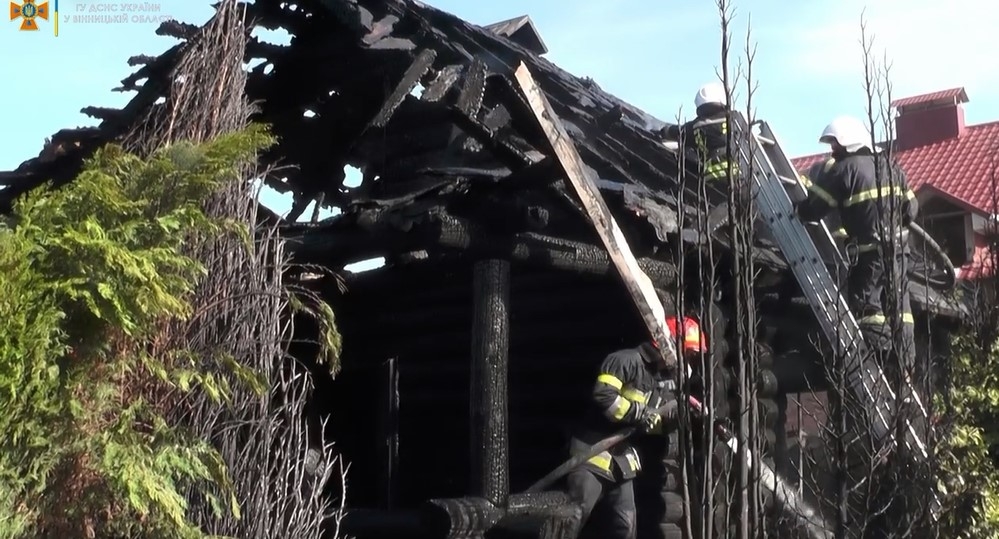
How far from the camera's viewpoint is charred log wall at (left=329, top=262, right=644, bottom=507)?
28.9 feet

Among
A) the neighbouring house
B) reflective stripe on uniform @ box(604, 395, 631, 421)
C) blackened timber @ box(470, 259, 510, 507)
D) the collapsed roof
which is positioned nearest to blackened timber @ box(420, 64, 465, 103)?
the collapsed roof

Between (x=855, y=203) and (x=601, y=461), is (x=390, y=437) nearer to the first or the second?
(x=601, y=461)

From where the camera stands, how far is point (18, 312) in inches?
178

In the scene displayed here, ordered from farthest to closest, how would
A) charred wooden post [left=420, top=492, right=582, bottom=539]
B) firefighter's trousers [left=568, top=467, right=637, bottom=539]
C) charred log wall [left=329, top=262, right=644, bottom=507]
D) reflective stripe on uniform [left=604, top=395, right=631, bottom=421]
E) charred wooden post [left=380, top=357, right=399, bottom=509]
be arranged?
charred wooden post [left=380, top=357, right=399, bottom=509] → charred log wall [left=329, top=262, right=644, bottom=507] → firefighter's trousers [left=568, top=467, right=637, bottom=539] → reflective stripe on uniform [left=604, top=395, right=631, bottom=421] → charred wooden post [left=420, top=492, right=582, bottom=539]

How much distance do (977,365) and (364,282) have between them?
15.7 feet

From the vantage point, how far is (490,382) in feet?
23.5

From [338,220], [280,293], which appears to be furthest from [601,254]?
[280,293]

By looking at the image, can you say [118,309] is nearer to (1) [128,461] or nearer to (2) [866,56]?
(1) [128,461]

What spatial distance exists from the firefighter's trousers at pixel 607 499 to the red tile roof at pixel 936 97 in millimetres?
19463

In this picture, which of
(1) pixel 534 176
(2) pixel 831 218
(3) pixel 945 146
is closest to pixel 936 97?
A: (3) pixel 945 146

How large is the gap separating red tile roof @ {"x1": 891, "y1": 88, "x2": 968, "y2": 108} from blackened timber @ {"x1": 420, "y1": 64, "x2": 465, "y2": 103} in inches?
780

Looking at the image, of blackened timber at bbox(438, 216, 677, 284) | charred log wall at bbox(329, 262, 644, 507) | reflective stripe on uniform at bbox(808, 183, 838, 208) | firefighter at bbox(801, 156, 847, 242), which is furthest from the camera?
charred log wall at bbox(329, 262, 644, 507)

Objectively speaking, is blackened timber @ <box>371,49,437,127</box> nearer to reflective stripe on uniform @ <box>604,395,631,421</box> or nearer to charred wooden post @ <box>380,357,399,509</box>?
reflective stripe on uniform @ <box>604,395,631,421</box>

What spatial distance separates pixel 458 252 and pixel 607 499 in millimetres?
1981
